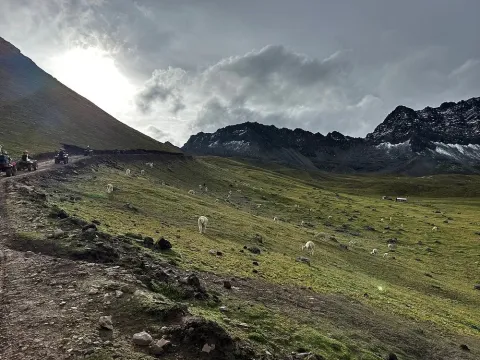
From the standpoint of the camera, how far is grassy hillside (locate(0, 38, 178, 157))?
3688 inches

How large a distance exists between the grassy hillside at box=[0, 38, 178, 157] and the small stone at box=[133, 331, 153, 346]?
74182 mm

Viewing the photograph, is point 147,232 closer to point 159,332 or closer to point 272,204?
point 159,332

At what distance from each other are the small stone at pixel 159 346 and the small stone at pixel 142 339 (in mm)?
185

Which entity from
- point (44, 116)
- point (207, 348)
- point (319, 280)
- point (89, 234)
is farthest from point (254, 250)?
point (44, 116)

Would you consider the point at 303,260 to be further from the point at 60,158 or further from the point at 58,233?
the point at 60,158

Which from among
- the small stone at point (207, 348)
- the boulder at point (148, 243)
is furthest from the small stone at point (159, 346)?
the boulder at point (148, 243)

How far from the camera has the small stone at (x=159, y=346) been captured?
11.0 meters

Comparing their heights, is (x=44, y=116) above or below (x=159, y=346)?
above

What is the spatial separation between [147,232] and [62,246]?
517 inches

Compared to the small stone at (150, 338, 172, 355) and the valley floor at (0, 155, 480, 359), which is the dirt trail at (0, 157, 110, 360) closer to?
the valley floor at (0, 155, 480, 359)

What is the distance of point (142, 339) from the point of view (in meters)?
11.3

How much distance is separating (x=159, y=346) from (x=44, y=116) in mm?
122751

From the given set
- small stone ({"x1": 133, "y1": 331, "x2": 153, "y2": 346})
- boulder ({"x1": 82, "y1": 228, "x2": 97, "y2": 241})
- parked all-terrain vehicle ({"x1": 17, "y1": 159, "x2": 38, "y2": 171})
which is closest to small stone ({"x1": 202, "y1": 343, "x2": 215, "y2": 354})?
small stone ({"x1": 133, "y1": 331, "x2": 153, "y2": 346})

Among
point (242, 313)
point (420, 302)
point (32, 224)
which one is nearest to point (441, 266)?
point (420, 302)
